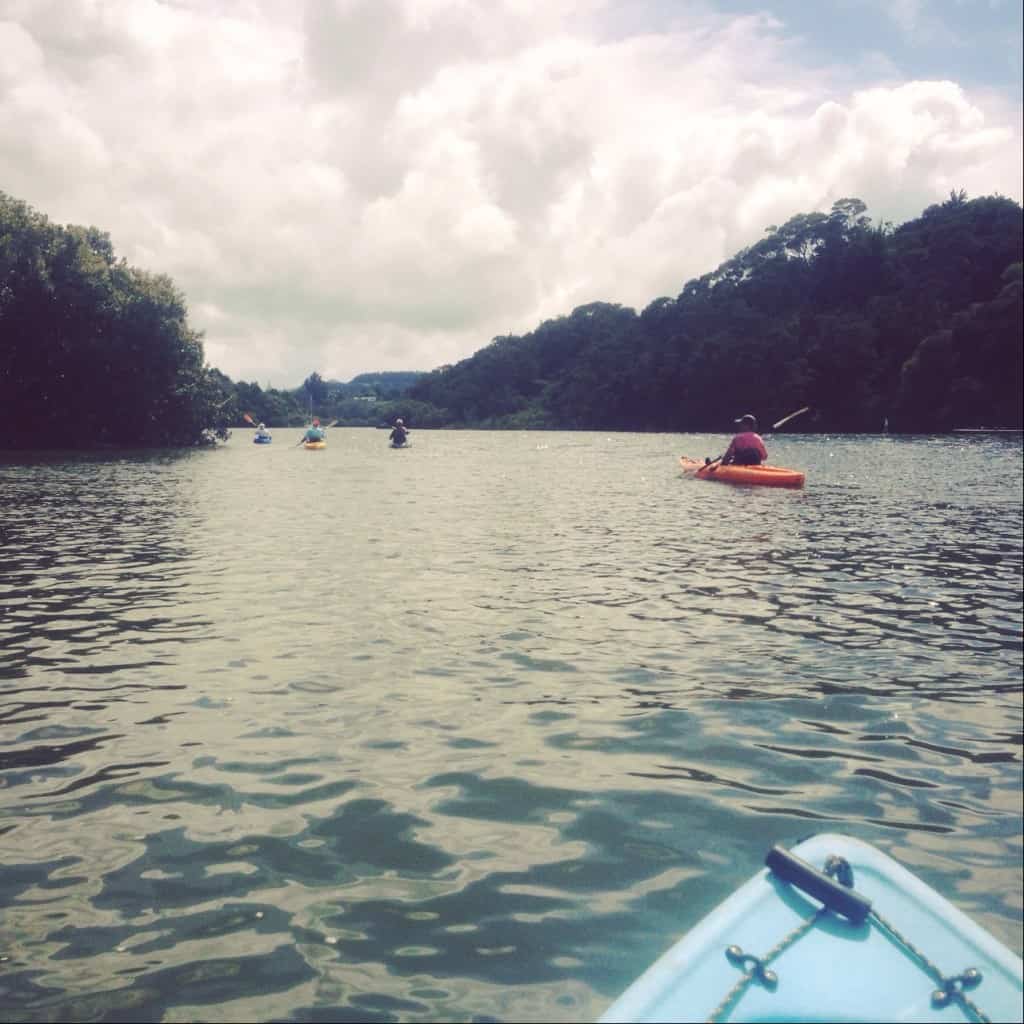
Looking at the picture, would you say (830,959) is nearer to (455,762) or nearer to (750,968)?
(750,968)

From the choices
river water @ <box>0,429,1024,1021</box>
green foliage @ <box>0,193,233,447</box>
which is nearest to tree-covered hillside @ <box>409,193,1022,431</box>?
green foliage @ <box>0,193,233,447</box>

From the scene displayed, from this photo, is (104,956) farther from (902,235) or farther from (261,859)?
(902,235)

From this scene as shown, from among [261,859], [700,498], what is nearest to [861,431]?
[700,498]

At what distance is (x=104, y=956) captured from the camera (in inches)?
149

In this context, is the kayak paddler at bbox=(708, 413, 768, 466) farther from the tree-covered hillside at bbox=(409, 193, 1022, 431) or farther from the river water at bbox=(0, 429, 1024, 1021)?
the tree-covered hillside at bbox=(409, 193, 1022, 431)

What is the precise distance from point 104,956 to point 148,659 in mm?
4941

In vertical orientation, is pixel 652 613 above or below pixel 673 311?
below

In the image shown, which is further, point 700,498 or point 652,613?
point 700,498

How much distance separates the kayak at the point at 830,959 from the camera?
2.93m

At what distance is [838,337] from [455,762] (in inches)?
3842

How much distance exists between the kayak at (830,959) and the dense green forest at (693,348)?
62.8 metres

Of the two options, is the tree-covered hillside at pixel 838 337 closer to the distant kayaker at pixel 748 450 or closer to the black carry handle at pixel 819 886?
the distant kayaker at pixel 748 450

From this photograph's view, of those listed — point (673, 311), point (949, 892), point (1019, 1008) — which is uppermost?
point (673, 311)

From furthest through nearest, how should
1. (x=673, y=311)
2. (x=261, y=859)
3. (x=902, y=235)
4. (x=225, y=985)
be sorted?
1. (x=673, y=311)
2. (x=902, y=235)
3. (x=261, y=859)
4. (x=225, y=985)
